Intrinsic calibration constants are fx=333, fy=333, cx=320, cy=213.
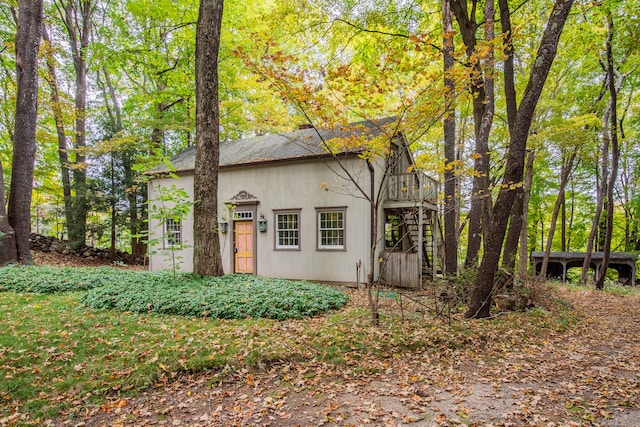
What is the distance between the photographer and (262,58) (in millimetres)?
6066

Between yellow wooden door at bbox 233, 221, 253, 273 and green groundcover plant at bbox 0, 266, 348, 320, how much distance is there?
11.2ft

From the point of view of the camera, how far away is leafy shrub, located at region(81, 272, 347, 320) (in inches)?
250

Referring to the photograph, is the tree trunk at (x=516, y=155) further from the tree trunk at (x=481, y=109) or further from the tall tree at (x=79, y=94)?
the tall tree at (x=79, y=94)

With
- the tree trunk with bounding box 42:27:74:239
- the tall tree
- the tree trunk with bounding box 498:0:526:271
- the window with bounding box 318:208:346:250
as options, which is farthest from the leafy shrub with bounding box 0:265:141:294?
the tree trunk with bounding box 498:0:526:271

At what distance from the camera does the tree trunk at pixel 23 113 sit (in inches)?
393

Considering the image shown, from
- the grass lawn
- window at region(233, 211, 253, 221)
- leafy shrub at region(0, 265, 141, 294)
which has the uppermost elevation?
window at region(233, 211, 253, 221)

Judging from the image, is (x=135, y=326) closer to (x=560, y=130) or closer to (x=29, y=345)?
(x=29, y=345)

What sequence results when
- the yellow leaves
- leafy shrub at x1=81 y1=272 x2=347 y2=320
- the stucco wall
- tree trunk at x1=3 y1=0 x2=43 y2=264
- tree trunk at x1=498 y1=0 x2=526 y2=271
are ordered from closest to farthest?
1. the yellow leaves
2. leafy shrub at x1=81 y1=272 x2=347 y2=320
3. tree trunk at x1=498 y1=0 x2=526 y2=271
4. tree trunk at x1=3 y1=0 x2=43 y2=264
5. the stucco wall

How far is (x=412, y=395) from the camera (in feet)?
11.9

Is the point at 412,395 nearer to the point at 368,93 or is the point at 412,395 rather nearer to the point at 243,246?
the point at 368,93

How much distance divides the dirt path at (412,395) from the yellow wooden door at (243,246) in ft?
26.1

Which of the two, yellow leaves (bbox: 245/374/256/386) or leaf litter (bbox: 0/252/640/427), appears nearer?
leaf litter (bbox: 0/252/640/427)

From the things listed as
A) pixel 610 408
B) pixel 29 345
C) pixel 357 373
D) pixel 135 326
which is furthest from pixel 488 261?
pixel 29 345

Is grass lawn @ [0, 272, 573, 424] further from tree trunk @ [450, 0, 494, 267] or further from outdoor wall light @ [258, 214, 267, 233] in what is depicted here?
outdoor wall light @ [258, 214, 267, 233]
